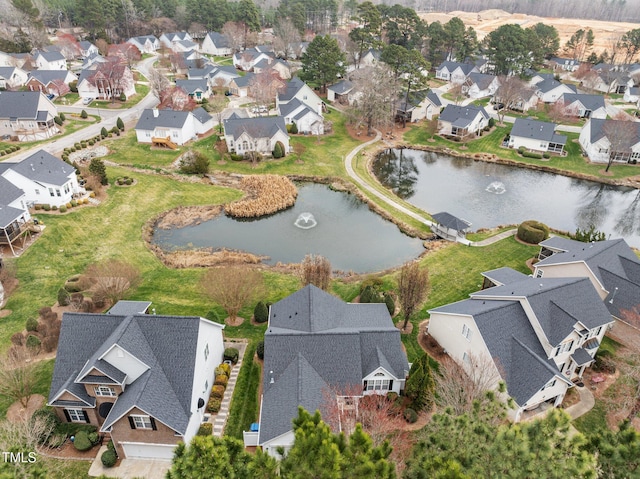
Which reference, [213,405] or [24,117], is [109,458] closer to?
[213,405]

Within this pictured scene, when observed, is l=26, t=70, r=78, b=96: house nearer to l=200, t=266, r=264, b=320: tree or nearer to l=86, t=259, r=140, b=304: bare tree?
l=86, t=259, r=140, b=304: bare tree

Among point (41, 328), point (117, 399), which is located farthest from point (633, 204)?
point (41, 328)

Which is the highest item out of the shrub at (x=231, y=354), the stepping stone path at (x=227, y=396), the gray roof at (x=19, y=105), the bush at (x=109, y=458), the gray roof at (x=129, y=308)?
the gray roof at (x=19, y=105)

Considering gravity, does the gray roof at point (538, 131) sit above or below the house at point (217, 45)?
below

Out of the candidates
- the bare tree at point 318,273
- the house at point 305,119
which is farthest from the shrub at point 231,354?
the house at point 305,119

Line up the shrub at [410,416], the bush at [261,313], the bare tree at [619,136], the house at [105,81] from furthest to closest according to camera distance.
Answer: the house at [105,81], the bare tree at [619,136], the bush at [261,313], the shrub at [410,416]

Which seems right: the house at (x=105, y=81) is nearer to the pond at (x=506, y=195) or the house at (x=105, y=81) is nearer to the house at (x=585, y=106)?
the pond at (x=506, y=195)

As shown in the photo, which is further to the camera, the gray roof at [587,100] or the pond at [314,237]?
the gray roof at [587,100]
